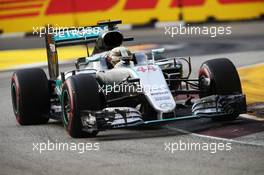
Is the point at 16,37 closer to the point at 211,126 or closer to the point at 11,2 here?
the point at 11,2

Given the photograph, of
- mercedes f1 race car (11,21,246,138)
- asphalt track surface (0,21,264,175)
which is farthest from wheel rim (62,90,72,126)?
asphalt track surface (0,21,264,175)

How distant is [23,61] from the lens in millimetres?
23562

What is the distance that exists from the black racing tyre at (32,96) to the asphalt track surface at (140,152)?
0.18 meters

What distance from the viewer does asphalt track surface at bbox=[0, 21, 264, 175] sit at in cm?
1005

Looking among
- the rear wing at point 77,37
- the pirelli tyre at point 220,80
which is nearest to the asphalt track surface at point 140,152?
the pirelli tyre at point 220,80

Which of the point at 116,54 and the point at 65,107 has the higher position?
the point at 116,54

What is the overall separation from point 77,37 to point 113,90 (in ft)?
6.54

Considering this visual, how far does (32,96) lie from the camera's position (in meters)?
13.5

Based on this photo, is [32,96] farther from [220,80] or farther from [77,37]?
[220,80]

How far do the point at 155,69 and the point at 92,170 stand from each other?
288 centimetres

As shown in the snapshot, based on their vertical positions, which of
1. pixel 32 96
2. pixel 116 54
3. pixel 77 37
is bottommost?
pixel 32 96

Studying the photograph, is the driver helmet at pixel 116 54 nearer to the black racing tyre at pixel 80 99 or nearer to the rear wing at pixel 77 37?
the rear wing at pixel 77 37

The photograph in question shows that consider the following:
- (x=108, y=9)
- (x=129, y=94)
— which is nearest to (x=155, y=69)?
(x=129, y=94)

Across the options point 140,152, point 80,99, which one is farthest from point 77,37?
point 140,152
